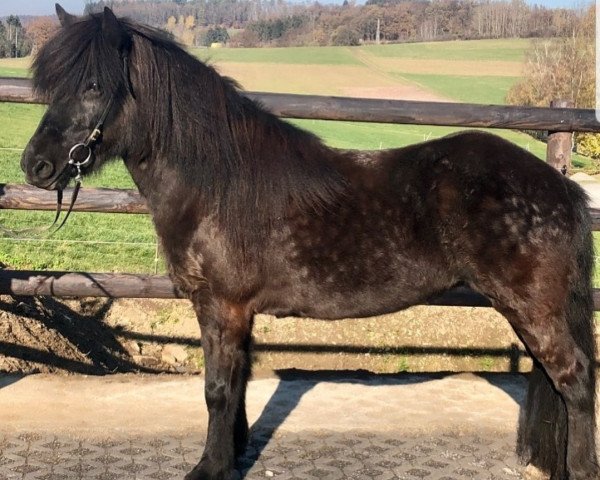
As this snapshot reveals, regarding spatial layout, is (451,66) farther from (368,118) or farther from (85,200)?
(85,200)

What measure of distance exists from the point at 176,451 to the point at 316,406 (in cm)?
107

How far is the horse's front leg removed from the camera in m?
3.61

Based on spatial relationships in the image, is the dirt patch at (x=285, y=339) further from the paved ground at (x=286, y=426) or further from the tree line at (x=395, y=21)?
the tree line at (x=395, y=21)

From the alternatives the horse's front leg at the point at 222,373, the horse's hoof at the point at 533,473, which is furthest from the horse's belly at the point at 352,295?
the horse's hoof at the point at 533,473

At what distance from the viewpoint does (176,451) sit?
4.01 meters

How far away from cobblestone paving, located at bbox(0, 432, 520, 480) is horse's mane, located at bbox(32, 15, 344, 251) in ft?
4.18

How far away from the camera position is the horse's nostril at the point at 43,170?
333 cm

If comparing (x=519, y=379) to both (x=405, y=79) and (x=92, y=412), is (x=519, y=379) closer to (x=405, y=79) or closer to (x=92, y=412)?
(x=92, y=412)

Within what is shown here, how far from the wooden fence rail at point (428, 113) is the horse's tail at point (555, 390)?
1323 mm

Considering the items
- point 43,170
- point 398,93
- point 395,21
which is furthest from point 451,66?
point 43,170

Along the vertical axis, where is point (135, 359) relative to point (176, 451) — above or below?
below

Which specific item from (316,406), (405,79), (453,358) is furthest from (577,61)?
(316,406)

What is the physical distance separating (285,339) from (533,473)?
3348mm

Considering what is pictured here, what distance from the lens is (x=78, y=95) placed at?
3.32 m
